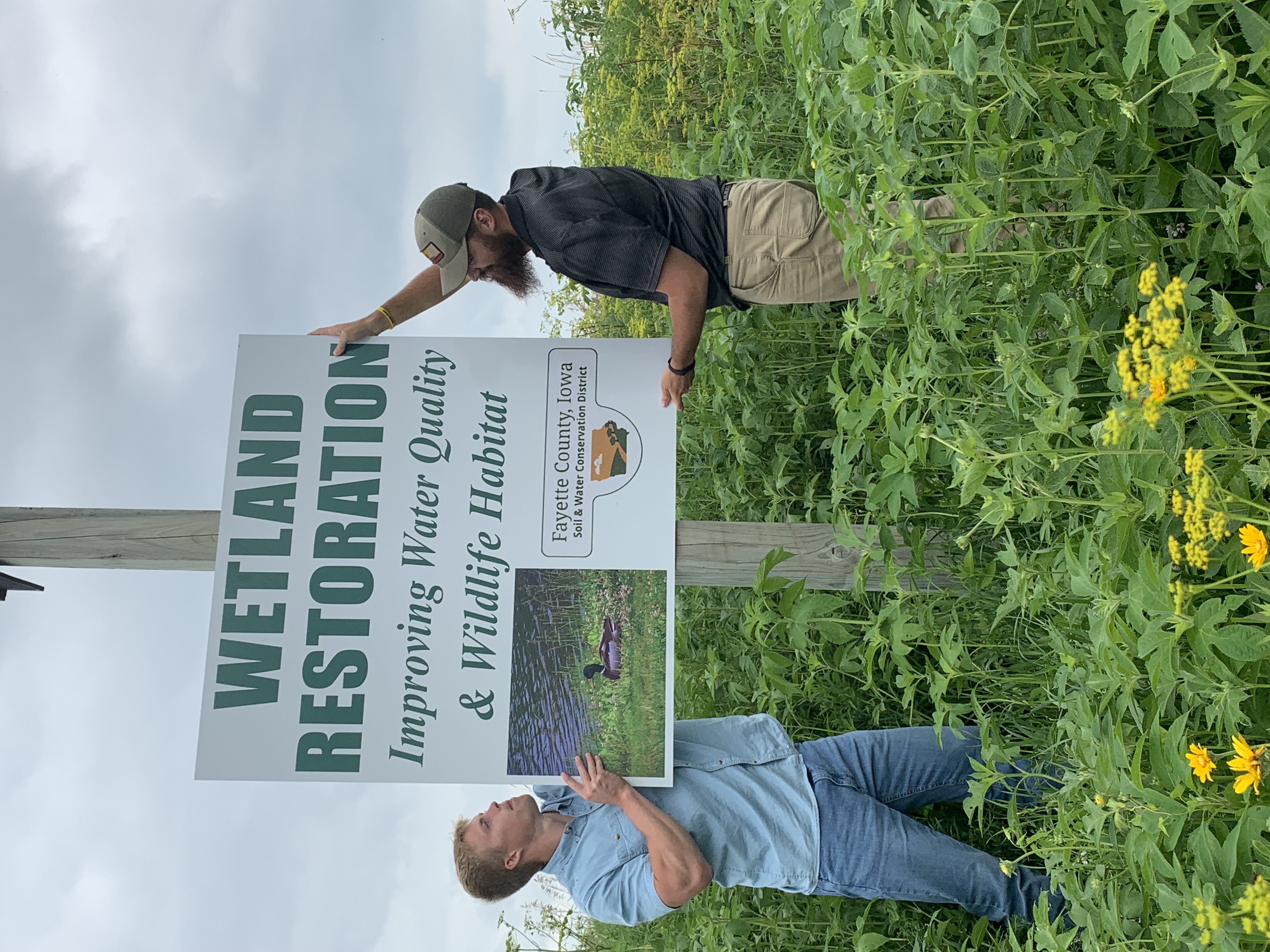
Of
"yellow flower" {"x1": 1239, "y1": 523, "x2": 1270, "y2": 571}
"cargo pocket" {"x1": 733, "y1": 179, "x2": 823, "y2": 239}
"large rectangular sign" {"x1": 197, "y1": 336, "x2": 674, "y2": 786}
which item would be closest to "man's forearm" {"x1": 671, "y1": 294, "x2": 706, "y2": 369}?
"large rectangular sign" {"x1": 197, "y1": 336, "x2": 674, "y2": 786}

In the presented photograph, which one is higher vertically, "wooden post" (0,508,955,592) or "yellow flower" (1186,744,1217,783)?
"wooden post" (0,508,955,592)

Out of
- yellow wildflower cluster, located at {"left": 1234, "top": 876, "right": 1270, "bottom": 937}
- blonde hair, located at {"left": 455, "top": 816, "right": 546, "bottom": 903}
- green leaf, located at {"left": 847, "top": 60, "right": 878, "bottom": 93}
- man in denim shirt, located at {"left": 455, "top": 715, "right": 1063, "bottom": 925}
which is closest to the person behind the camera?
yellow wildflower cluster, located at {"left": 1234, "top": 876, "right": 1270, "bottom": 937}

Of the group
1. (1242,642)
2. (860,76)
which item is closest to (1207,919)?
(1242,642)

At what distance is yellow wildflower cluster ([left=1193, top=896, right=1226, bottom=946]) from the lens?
1.12 meters

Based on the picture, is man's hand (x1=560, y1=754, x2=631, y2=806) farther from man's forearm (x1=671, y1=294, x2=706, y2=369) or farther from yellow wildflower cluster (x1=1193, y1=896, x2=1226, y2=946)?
yellow wildflower cluster (x1=1193, y1=896, x2=1226, y2=946)

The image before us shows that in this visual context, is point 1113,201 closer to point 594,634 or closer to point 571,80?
point 594,634

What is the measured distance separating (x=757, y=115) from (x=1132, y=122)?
6.46 ft

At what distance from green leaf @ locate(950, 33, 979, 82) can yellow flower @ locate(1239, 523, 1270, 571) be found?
0.78m

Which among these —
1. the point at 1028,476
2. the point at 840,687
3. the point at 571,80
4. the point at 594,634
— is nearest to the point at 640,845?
the point at 594,634

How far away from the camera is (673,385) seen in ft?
7.56

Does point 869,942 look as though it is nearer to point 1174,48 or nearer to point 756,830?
point 756,830

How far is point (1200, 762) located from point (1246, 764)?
0.19 ft

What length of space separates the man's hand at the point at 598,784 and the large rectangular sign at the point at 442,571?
0.11ft

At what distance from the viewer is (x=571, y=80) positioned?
224 inches
